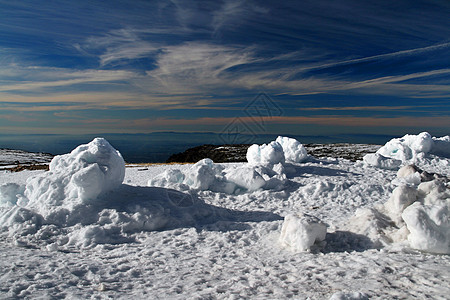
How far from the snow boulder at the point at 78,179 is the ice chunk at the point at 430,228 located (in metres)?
8.56

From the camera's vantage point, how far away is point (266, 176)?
1466 cm

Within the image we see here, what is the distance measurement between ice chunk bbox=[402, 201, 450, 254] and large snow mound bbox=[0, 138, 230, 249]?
591 cm

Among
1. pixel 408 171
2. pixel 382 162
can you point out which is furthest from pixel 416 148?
pixel 408 171

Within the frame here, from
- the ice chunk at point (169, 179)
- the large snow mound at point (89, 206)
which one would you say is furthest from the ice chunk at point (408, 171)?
the ice chunk at point (169, 179)

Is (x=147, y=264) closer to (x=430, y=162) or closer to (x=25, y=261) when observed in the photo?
(x=25, y=261)

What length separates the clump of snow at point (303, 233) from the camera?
7.63m

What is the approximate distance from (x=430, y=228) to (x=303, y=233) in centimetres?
265

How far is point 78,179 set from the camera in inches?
388

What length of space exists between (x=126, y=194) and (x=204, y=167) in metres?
4.20

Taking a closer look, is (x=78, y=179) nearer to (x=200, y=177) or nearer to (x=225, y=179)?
(x=200, y=177)

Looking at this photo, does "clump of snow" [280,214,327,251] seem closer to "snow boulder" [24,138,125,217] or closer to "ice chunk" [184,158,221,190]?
"snow boulder" [24,138,125,217]

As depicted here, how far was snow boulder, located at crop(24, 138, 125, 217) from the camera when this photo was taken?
989cm

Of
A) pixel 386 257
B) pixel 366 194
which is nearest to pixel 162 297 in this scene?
pixel 386 257

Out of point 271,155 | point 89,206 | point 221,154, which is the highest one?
point 271,155
